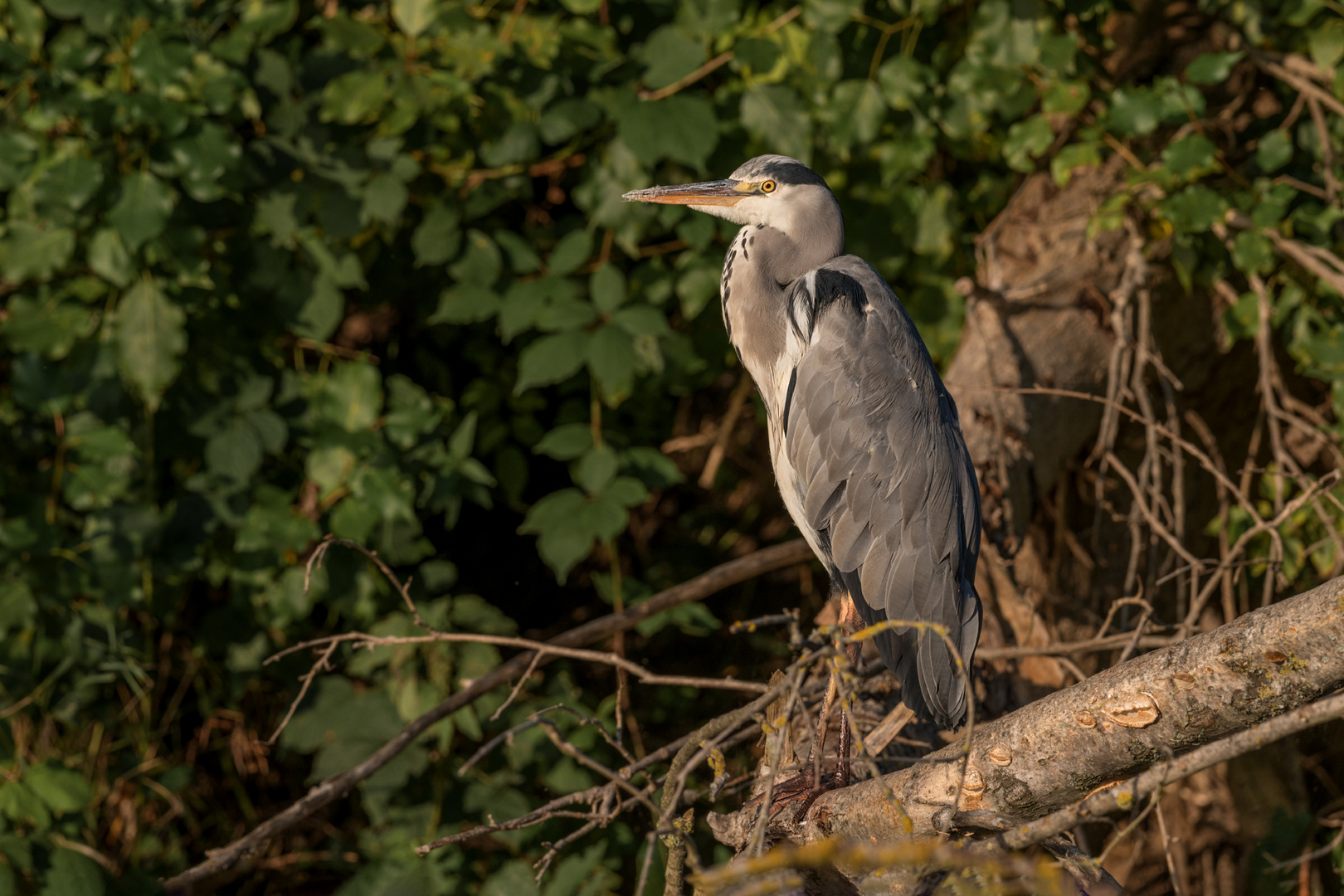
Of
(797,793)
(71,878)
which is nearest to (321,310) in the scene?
(71,878)

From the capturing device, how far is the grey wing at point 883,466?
1935 mm

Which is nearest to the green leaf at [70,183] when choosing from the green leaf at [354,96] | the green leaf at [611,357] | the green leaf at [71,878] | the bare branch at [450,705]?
the green leaf at [354,96]

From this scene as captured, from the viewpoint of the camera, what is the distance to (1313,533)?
8.16 ft

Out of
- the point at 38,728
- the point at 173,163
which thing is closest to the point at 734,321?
the point at 173,163

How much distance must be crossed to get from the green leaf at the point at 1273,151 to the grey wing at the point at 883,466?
99cm

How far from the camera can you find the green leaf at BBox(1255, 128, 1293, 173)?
7.69ft

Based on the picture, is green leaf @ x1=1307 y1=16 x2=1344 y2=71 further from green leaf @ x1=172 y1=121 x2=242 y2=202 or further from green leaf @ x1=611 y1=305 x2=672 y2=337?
green leaf @ x1=172 y1=121 x2=242 y2=202

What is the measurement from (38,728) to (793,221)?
2.52 meters

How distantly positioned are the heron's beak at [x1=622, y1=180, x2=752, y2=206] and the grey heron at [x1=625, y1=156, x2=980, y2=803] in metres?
0.15

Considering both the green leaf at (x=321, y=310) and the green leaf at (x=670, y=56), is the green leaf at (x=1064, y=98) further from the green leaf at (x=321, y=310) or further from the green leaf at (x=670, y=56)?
the green leaf at (x=321, y=310)

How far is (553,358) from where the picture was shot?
2.46 meters

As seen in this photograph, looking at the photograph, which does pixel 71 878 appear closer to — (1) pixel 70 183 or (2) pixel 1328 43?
(1) pixel 70 183

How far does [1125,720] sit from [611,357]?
1553mm

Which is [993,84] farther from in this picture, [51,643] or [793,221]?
[51,643]
